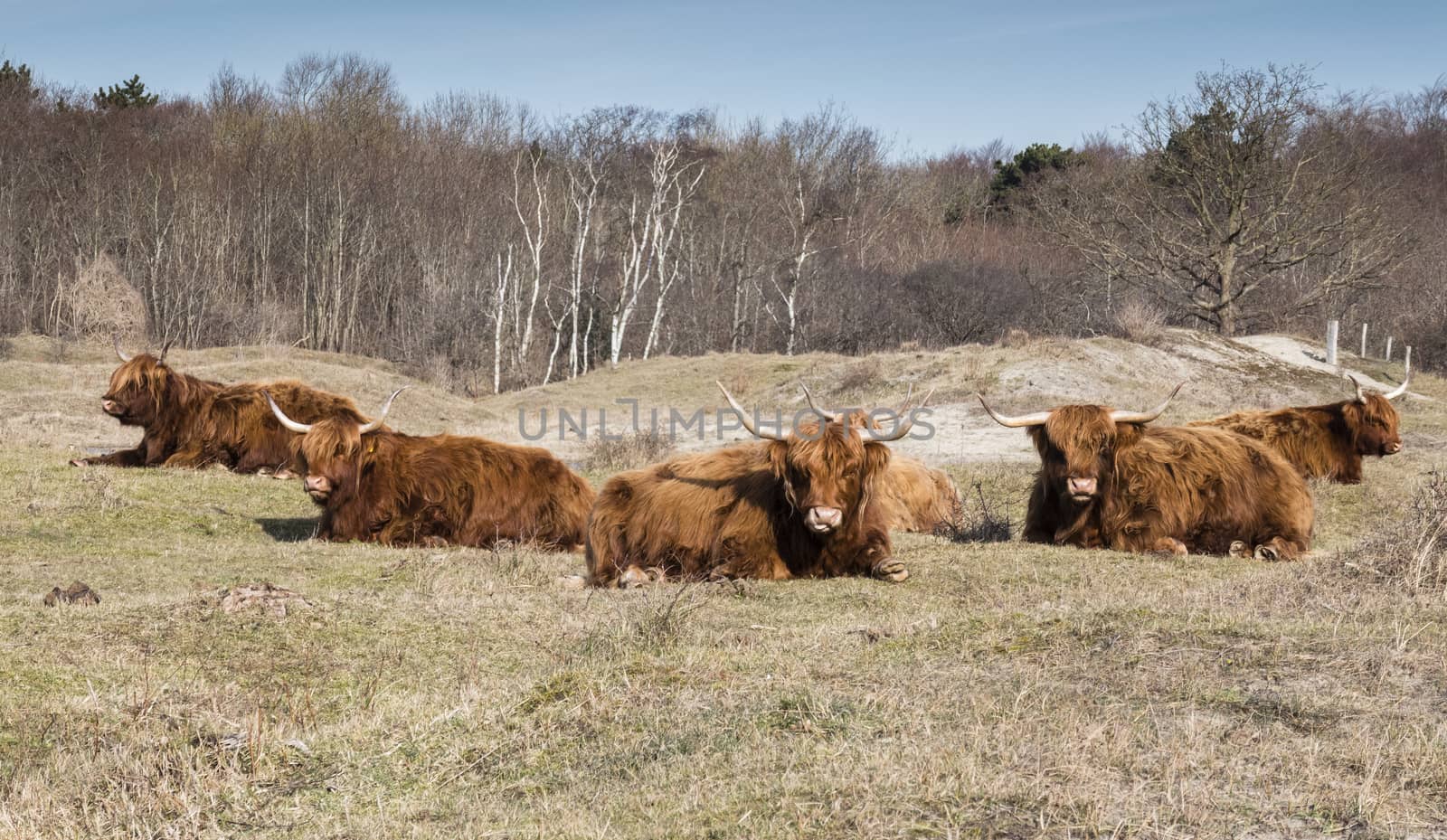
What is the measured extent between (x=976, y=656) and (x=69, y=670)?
12.2 feet

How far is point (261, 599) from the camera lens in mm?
6680

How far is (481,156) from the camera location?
52062 millimetres

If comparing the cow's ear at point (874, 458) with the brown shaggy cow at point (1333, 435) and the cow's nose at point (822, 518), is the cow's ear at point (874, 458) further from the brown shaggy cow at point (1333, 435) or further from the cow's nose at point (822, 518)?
the brown shaggy cow at point (1333, 435)

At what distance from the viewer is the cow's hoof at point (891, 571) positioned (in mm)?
8141

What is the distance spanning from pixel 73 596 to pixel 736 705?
4145 millimetres

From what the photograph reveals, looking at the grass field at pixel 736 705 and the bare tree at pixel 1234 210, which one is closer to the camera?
the grass field at pixel 736 705

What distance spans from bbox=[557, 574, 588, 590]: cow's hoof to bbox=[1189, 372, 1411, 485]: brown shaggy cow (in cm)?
765

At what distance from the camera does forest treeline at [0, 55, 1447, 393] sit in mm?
35188

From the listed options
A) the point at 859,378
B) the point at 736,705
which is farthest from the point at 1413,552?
the point at 859,378

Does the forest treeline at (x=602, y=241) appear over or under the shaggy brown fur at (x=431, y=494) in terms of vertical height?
over

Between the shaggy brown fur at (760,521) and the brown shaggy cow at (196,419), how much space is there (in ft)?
21.2

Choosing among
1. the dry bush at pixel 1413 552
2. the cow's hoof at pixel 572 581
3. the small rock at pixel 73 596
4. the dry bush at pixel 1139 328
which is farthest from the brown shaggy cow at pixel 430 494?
the dry bush at pixel 1139 328

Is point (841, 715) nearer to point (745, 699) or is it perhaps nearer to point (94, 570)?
point (745, 699)

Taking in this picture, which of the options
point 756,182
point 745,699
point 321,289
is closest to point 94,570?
point 745,699
